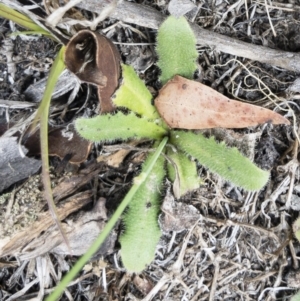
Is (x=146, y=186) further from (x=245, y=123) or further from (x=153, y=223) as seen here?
(x=245, y=123)

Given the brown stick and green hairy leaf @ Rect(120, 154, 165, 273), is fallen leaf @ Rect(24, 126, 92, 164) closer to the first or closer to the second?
green hairy leaf @ Rect(120, 154, 165, 273)

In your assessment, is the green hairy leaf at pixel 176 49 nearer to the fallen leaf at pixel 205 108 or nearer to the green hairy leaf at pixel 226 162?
the fallen leaf at pixel 205 108

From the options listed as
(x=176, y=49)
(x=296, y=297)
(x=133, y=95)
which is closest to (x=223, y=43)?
(x=176, y=49)

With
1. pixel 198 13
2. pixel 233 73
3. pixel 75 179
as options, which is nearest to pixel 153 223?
pixel 75 179

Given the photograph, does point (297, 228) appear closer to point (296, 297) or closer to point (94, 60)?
point (296, 297)

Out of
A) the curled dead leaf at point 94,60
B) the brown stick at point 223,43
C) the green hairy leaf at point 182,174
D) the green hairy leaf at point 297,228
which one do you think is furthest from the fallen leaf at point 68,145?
the green hairy leaf at point 297,228


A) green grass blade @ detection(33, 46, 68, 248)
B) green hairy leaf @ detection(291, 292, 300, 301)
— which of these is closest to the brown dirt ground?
green hairy leaf @ detection(291, 292, 300, 301)
